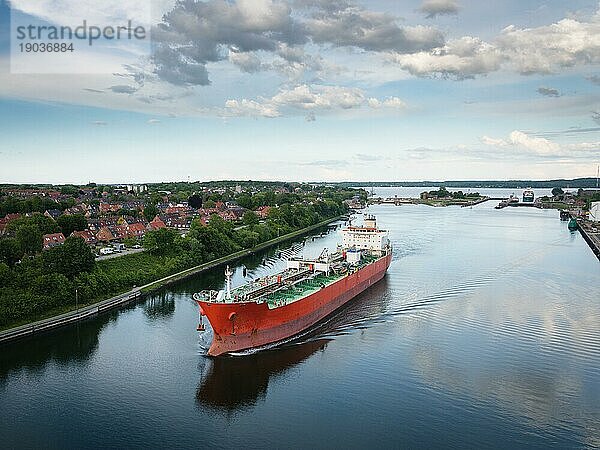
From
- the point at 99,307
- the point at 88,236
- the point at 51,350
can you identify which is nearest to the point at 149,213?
the point at 88,236

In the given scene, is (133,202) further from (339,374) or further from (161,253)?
(339,374)

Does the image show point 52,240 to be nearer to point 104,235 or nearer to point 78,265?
point 104,235

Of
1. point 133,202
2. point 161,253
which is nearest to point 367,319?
point 161,253

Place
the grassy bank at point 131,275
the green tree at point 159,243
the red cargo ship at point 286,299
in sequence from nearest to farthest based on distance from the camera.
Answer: the red cargo ship at point 286,299 < the grassy bank at point 131,275 < the green tree at point 159,243

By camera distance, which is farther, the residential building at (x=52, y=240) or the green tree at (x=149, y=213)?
the green tree at (x=149, y=213)

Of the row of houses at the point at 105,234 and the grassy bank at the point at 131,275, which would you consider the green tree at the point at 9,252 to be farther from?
the row of houses at the point at 105,234

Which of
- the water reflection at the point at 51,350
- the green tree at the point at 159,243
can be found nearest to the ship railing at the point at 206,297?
the water reflection at the point at 51,350

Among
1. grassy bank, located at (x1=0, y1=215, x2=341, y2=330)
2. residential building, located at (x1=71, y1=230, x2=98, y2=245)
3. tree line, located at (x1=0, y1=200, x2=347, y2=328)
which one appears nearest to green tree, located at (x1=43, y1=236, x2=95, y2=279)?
tree line, located at (x1=0, y1=200, x2=347, y2=328)

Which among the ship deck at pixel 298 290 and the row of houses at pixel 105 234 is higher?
the row of houses at pixel 105 234
